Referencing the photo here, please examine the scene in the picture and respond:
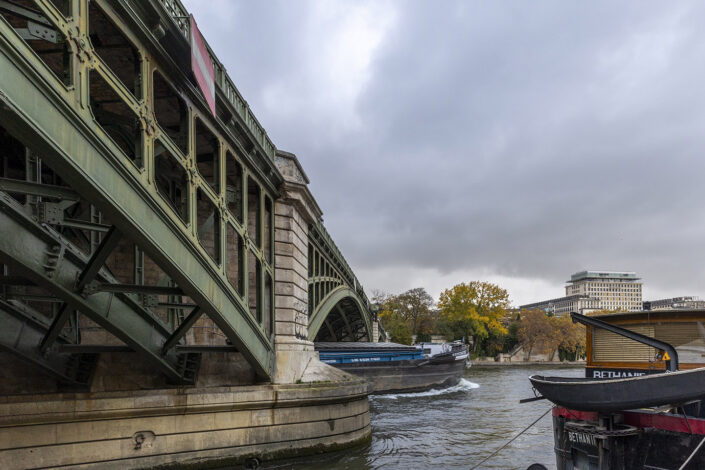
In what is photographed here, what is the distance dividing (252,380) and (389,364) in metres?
24.4

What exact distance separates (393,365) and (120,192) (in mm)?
31066

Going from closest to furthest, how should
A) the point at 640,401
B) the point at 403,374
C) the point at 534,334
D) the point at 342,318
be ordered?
the point at 640,401, the point at 403,374, the point at 342,318, the point at 534,334

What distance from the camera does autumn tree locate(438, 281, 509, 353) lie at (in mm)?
79062

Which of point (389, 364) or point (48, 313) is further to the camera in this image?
point (389, 364)

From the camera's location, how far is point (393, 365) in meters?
36.7

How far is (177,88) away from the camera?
377 inches

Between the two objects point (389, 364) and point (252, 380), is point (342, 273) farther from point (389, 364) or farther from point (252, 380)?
point (252, 380)

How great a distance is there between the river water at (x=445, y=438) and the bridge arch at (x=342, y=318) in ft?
15.2

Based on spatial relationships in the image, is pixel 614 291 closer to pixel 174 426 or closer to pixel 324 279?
pixel 324 279

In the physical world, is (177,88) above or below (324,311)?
above

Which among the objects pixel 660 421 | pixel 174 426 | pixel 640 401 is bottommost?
pixel 174 426

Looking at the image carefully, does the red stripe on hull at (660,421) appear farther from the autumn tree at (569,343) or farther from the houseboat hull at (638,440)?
the autumn tree at (569,343)

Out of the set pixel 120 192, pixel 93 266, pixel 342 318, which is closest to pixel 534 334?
pixel 342 318

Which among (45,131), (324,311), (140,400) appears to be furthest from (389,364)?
(45,131)
